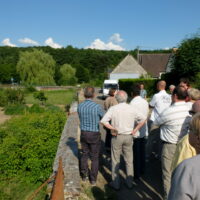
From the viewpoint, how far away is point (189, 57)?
1931cm

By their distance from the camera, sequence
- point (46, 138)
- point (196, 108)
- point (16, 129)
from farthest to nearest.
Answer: point (16, 129) < point (46, 138) < point (196, 108)

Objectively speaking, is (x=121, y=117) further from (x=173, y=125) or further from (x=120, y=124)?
(x=173, y=125)

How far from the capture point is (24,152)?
650 centimetres

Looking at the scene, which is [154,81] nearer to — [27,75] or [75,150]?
Answer: [75,150]

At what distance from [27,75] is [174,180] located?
50.5m

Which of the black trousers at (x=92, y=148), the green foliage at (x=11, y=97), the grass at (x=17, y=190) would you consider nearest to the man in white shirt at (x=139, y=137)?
the black trousers at (x=92, y=148)

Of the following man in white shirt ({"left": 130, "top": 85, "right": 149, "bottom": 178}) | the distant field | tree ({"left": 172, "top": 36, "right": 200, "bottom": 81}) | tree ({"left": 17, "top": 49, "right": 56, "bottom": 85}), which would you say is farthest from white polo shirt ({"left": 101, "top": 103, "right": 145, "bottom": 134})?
tree ({"left": 17, "top": 49, "right": 56, "bottom": 85})

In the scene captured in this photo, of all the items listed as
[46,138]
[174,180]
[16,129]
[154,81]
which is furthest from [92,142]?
[154,81]

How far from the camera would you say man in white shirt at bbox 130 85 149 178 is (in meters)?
5.02

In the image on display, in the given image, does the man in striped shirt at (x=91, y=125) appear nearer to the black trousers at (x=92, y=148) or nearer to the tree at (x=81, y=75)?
the black trousers at (x=92, y=148)

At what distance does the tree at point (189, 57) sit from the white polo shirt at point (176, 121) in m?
16.6

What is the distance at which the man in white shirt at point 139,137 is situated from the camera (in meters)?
5.02

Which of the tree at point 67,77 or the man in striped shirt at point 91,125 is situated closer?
the man in striped shirt at point 91,125

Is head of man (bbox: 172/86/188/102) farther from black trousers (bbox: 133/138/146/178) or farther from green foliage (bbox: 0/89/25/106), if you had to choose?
green foliage (bbox: 0/89/25/106)
